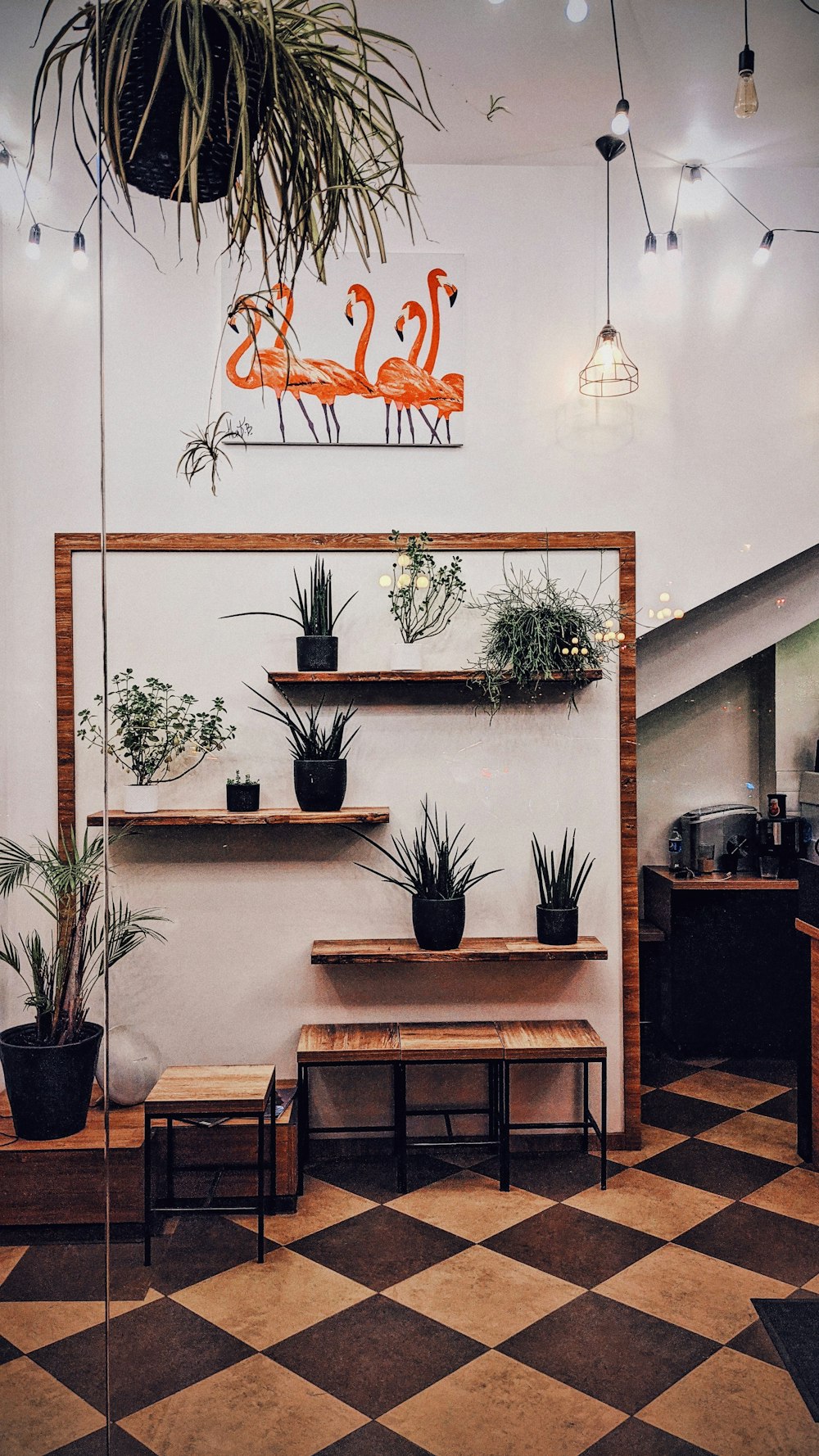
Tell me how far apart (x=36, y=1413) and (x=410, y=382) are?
2500 millimetres

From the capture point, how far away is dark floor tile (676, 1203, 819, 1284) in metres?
2.55

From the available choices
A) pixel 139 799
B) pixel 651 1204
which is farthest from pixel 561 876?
pixel 139 799

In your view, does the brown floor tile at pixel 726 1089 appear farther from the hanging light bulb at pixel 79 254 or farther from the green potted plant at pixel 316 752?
the hanging light bulb at pixel 79 254

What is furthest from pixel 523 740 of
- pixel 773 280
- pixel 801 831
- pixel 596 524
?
pixel 773 280

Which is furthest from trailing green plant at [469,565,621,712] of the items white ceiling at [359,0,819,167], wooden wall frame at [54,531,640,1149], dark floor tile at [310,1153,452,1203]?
dark floor tile at [310,1153,452,1203]

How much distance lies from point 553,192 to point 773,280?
1.95 feet

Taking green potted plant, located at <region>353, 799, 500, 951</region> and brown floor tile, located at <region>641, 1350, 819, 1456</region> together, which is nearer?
brown floor tile, located at <region>641, 1350, 819, 1456</region>

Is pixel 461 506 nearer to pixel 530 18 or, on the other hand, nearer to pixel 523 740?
pixel 523 740

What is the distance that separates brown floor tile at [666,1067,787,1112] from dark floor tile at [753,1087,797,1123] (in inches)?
1.0

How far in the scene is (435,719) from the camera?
328 cm

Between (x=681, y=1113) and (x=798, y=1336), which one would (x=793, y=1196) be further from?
(x=798, y=1336)

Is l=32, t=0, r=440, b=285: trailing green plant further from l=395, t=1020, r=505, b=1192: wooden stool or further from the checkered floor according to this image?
l=395, t=1020, r=505, b=1192: wooden stool

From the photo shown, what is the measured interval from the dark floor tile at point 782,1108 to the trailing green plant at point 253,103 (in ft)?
10.4

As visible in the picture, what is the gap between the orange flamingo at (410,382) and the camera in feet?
8.93
